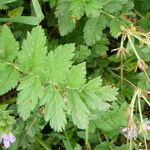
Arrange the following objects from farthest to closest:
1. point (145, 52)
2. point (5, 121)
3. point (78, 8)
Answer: point (145, 52)
point (78, 8)
point (5, 121)

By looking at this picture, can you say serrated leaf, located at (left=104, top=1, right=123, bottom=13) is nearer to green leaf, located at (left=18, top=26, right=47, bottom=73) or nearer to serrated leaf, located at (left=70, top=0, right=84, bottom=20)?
serrated leaf, located at (left=70, top=0, right=84, bottom=20)

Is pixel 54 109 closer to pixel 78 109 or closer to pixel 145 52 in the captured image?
pixel 78 109

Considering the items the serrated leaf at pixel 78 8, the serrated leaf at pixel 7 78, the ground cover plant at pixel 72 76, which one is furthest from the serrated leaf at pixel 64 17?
the serrated leaf at pixel 7 78

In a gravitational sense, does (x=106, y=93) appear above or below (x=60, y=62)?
below

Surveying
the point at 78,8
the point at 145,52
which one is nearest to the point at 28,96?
the point at 78,8

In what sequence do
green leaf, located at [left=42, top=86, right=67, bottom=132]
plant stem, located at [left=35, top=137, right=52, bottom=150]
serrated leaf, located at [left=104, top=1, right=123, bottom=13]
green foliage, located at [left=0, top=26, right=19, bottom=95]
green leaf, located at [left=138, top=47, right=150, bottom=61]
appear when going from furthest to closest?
plant stem, located at [left=35, top=137, right=52, bottom=150] → green leaf, located at [left=138, top=47, right=150, bottom=61] → serrated leaf, located at [left=104, top=1, right=123, bottom=13] → green foliage, located at [left=0, top=26, right=19, bottom=95] → green leaf, located at [left=42, top=86, right=67, bottom=132]

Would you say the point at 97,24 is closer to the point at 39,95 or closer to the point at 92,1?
the point at 92,1

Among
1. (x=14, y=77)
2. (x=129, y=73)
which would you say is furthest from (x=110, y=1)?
(x=14, y=77)

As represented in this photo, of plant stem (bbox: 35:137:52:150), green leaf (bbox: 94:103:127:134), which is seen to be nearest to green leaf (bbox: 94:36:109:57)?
green leaf (bbox: 94:103:127:134)
